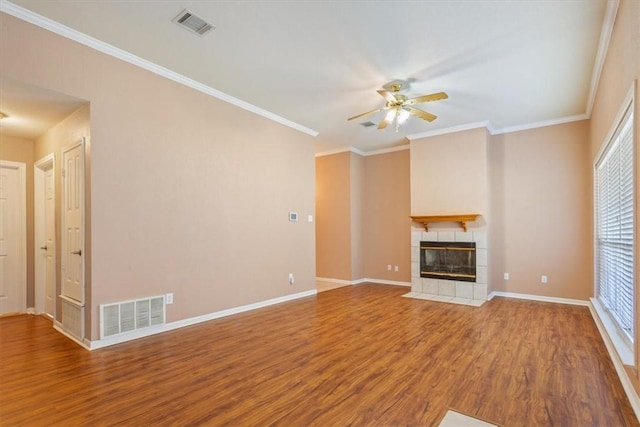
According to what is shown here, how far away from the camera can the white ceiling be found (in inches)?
109

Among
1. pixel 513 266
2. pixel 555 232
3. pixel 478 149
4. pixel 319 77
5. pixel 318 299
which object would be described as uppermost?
pixel 319 77

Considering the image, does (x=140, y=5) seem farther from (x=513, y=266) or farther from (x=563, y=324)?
(x=513, y=266)

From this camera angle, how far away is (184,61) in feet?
11.9

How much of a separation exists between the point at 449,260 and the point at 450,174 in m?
1.56

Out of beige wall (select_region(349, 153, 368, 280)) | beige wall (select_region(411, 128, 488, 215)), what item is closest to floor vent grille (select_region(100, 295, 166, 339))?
beige wall (select_region(349, 153, 368, 280))

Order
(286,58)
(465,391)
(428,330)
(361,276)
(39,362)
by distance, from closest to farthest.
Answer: (465,391)
(39,362)
(286,58)
(428,330)
(361,276)

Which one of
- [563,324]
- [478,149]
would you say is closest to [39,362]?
[563,324]

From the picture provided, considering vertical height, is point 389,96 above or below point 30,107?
above

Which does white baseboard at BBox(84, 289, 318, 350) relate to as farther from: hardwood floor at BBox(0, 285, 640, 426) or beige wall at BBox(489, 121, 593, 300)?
beige wall at BBox(489, 121, 593, 300)

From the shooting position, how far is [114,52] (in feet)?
11.1

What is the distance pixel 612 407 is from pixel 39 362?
4597 mm

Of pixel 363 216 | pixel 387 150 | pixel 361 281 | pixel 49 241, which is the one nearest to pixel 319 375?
pixel 49 241

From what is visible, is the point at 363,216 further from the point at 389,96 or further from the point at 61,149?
the point at 61,149

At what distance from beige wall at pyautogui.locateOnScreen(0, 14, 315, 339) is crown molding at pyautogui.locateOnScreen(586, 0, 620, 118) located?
4129 mm
